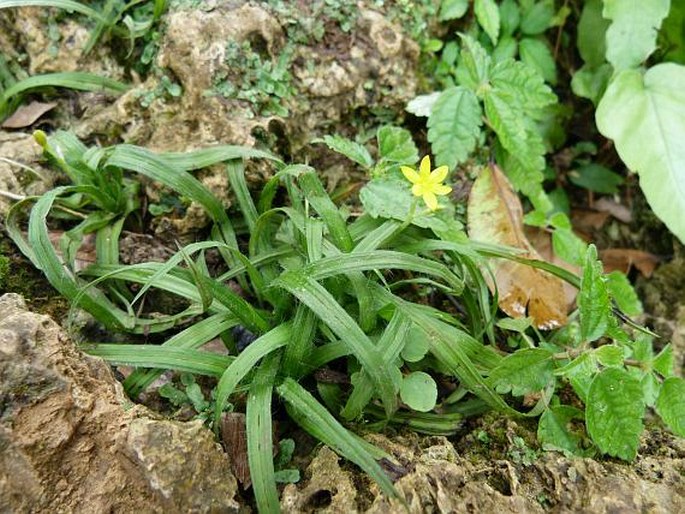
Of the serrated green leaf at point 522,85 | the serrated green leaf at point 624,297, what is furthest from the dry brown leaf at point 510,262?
the serrated green leaf at point 522,85

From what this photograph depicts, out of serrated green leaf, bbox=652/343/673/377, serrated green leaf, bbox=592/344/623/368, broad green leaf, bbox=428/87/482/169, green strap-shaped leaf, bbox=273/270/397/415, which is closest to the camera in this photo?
green strap-shaped leaf, bbox=273/270/397/415

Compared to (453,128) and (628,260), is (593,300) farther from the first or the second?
(628,260)

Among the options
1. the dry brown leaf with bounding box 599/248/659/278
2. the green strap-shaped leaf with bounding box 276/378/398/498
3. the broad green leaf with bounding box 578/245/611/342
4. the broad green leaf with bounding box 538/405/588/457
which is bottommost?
the dry brown leaf with bounding box 599/248/659/278

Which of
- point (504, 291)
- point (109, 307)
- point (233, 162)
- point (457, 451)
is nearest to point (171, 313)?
point (109, 307)

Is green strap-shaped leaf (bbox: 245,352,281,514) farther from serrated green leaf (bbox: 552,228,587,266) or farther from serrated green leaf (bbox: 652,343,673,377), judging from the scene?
serrated green leaf (bbox: 552,228,587,266)

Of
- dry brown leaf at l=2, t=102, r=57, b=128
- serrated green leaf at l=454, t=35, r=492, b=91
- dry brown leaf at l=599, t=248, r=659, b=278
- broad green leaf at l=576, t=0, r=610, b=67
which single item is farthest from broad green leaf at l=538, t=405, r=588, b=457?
dry brown leaf at l=2, t=102, r=57, b=128

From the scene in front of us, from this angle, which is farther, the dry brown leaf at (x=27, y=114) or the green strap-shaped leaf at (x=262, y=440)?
the dry brown leaf at (x=27, y=114)

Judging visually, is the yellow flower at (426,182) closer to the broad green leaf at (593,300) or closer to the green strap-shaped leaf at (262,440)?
the broad green leaf at (593,300)

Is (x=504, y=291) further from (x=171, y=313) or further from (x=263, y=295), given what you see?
(x=171, y=313)
